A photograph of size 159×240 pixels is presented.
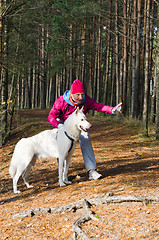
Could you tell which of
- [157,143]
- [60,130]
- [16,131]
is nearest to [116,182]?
[60,130]

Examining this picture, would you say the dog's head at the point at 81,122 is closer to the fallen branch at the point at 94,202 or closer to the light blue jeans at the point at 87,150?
the light blue jeans at the point at 87,150

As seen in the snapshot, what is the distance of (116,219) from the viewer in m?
3.62

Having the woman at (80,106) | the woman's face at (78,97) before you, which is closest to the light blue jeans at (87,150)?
the woman at (80,106)

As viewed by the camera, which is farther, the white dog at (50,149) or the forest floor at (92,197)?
the white dog at (50,149)

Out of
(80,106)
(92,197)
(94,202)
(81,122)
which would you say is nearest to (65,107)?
(80,106)

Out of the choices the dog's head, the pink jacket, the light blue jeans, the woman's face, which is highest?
the woman's face

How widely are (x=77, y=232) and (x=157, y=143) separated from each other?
24.9 feet

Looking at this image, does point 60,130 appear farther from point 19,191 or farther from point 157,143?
point 157,143

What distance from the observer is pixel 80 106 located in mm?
5566

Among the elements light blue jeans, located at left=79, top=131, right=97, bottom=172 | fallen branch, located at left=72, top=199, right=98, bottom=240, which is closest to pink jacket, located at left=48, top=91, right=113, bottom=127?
Result: light blue jeans, located at left=79, top=131, right=97, bottom=172

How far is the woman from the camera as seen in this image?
5348 millimetres

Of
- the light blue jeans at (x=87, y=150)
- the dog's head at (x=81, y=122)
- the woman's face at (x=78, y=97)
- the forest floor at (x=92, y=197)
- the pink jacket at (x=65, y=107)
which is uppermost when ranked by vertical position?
the woman's face at (x=78, y=97)

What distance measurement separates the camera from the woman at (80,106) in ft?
17.5

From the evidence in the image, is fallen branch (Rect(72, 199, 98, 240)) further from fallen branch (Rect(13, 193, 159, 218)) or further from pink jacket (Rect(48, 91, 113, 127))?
pink jacket (Rect(48, 91, 113, 127))
